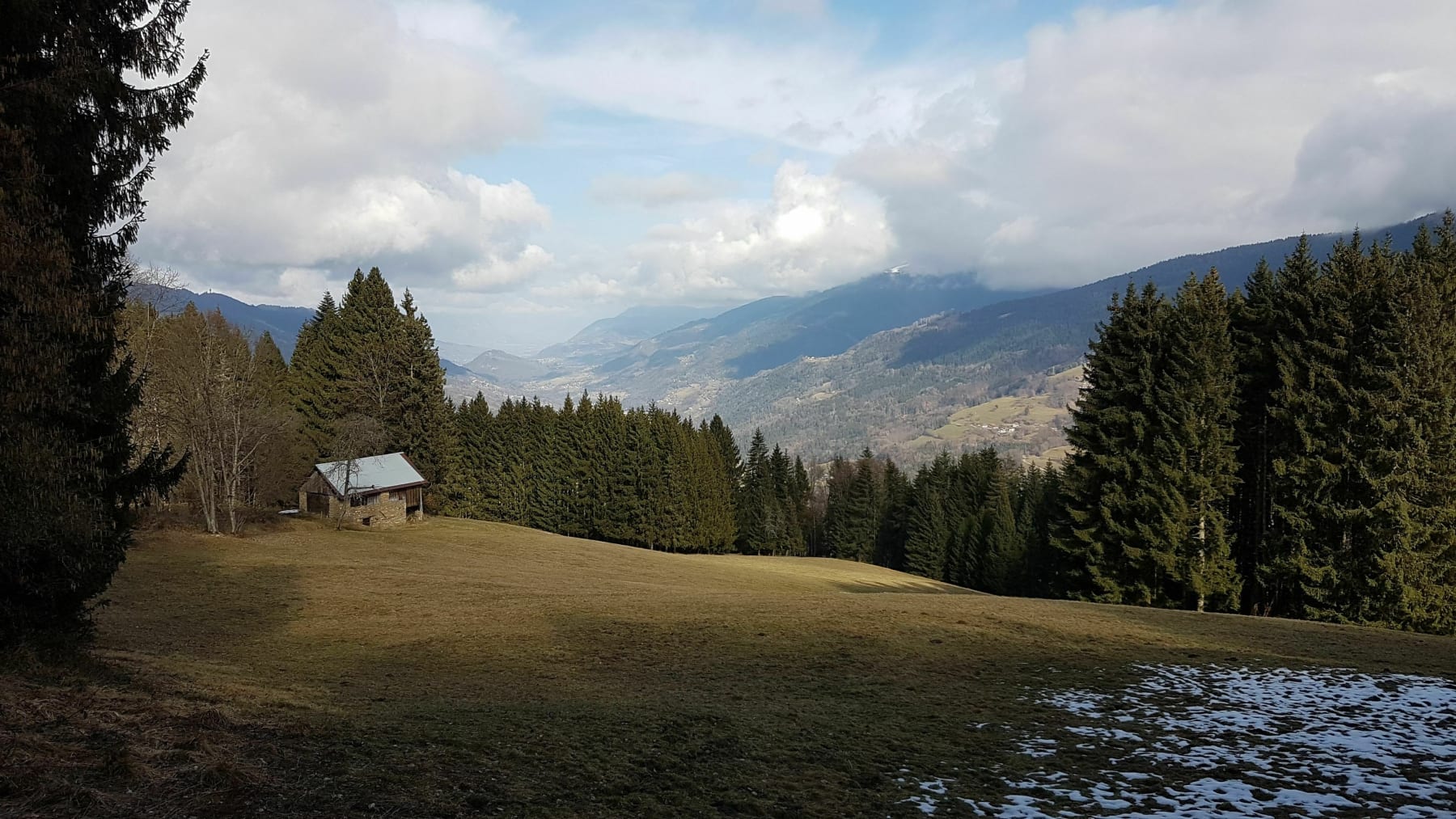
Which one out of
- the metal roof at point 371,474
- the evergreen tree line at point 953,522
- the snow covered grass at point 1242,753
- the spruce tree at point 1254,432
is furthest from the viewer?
the evergreen tree line at point 953,522

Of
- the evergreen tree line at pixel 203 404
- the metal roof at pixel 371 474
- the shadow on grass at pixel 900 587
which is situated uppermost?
the evergreen tree line at pixel 203 404

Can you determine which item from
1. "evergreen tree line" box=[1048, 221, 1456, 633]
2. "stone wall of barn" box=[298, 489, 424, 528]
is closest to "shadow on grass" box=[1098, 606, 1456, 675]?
"evergreen tree line" box=[1048, 221, 1456, 633]

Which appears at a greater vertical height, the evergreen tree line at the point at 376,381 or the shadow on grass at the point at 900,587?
the evergreen tree line at the point at 376,381

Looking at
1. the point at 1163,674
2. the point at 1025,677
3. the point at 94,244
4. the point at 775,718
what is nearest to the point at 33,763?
the point at 94,244

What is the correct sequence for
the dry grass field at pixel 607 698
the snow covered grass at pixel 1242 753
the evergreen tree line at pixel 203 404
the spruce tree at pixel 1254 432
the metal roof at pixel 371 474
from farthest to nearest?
the metal roof at pixel 371 474 < the evergreen tree line at pixel 203 404 < the spruce tree at pixel 1254 432 < the snow covered grass at pixel 1242 753 < the dry grass field at pixel 607 698

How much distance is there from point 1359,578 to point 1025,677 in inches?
800

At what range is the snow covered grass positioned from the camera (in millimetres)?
9211

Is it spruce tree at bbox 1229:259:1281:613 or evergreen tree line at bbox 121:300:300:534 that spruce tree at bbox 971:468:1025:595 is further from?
evergreen tree line at bbox 121:300:300:534

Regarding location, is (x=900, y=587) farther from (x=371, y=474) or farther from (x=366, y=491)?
(x=371, y=474)

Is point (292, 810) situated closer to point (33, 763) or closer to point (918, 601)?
point (33, 763)

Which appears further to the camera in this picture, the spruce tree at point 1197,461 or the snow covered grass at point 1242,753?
the spruce tree at point 1197,461

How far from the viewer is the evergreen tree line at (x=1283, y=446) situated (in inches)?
1067

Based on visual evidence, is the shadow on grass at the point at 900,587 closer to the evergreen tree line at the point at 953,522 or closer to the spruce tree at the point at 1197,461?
the evergreen tree line at the point at 953,522

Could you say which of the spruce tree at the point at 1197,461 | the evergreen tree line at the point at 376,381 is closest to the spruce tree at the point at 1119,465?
the spruce tree at the point at 1197,461
